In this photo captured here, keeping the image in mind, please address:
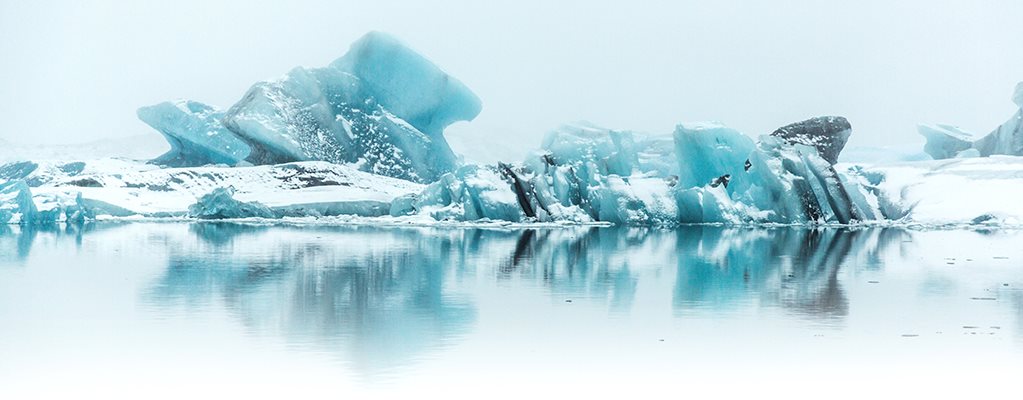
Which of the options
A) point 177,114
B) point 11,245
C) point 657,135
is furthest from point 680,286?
point 177,114

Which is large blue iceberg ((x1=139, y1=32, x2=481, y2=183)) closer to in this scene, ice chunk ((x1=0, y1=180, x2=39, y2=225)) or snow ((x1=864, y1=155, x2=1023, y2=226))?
ice chunk ((x1=0, y1=180, x2=39, y2=225))

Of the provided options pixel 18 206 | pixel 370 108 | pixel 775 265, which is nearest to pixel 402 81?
pixel 370 108

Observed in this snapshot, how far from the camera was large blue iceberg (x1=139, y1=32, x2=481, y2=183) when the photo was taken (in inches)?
1310

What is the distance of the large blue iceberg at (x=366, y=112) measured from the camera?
1310 inches

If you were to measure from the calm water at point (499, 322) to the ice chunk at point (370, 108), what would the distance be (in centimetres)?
1988

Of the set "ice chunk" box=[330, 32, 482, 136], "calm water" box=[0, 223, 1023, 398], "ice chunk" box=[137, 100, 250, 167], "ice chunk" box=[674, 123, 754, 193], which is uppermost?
"ice chunk" box=[330, 32, 482, 136]

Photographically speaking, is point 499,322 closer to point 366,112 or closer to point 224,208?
point 224,208

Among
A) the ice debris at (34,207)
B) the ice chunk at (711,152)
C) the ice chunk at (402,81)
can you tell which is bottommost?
the ice debris at (34,207)

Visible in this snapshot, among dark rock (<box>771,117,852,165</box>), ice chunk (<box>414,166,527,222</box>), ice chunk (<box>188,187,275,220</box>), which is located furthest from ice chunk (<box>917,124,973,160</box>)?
ice chunk (<box>188,187,275,220</box>)

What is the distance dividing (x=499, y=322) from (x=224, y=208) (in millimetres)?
20174

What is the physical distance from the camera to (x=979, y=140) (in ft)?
108

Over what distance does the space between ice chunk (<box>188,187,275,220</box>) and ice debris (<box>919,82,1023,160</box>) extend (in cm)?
1772

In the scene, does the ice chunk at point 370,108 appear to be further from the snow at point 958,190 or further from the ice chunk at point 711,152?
the snow at point 958,190

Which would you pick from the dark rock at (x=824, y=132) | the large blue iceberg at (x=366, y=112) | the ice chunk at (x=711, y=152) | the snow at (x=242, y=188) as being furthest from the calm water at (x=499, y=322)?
the large blue iceberg at (x=366, y=112)
